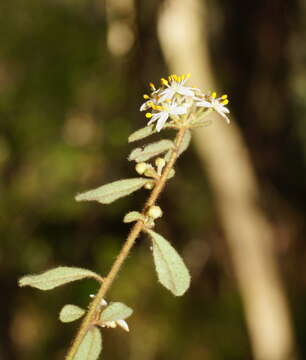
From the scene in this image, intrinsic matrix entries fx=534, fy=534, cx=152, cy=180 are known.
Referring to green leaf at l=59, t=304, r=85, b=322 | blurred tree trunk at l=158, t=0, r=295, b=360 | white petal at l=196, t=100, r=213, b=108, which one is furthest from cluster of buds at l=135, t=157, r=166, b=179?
blurred tree trunk at l=158, t=0, r=295, b=360

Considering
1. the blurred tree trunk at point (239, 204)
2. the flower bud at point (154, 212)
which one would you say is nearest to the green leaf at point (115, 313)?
the flower bud at point (154, 212)

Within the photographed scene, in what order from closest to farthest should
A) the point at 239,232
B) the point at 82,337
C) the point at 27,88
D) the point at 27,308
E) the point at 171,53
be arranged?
the point at 82,337, the point at 171,53, the point at 239,232, the point at 27,308, the point at 27,88

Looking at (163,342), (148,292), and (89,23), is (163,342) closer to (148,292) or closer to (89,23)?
(148,292)

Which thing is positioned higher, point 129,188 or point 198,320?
point 198,320

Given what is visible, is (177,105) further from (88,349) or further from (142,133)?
(88,349)

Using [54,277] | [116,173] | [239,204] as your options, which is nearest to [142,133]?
[54,277]

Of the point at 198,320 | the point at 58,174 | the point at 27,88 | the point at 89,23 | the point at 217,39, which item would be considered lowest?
the point at 198,320

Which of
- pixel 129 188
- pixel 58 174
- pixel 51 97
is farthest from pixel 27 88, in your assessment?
pixel 129 188
